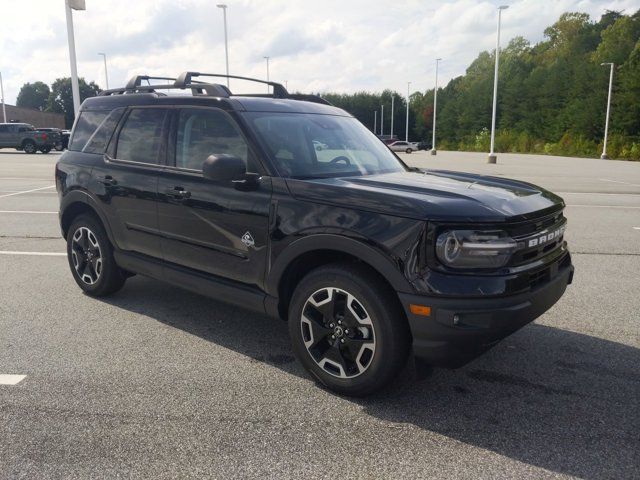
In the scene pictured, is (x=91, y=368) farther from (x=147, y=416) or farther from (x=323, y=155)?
(x=323, y=155)

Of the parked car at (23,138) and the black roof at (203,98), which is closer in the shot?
the black roof at (203,98)

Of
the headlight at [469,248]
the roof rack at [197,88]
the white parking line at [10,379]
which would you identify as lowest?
the white parking line at [10,379]

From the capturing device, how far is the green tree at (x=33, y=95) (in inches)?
4700

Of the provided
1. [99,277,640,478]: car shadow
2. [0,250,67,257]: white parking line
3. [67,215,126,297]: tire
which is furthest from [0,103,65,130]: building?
[99,277,640,478]: car shadow

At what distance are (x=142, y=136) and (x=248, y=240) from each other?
1.58 meters

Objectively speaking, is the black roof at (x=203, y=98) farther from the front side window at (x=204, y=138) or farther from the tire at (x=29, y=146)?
the tire at (x=29, y=146)

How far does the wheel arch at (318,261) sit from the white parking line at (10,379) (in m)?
Result: 1.67

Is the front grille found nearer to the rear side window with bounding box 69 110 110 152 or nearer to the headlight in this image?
the headlight

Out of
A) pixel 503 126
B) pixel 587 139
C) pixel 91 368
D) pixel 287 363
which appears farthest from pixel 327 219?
pixel 503 126

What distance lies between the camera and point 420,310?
285cm

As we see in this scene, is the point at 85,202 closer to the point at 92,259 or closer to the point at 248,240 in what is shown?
the point at 92,259

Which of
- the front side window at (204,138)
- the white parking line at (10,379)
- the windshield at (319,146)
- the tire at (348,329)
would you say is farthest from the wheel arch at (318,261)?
the white parking line at (10,379)

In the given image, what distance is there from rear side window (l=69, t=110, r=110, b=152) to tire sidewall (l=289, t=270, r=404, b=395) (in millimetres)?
2795

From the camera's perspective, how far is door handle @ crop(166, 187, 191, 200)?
13.0ft
